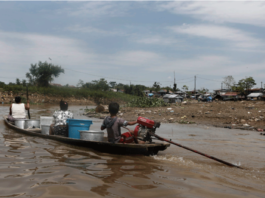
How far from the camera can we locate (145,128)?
489 centimetres

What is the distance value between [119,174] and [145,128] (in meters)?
1.37

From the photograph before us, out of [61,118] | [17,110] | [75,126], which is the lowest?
[75,126]

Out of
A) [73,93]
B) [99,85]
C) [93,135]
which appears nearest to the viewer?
→ [93,135]

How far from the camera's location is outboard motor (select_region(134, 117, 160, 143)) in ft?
15.6

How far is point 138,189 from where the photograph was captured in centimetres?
310

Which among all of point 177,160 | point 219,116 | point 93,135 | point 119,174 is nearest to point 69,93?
point 219,116

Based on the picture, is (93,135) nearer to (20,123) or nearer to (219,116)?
(20,123)

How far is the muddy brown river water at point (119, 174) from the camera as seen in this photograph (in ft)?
9.86

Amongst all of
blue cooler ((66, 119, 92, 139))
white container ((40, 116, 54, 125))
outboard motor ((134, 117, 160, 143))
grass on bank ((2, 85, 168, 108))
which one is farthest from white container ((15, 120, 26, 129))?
grass on bank ((2, 85, 168, 108))

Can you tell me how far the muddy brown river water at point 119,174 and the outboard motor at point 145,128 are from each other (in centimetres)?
42

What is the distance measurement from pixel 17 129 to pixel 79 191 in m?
5.86

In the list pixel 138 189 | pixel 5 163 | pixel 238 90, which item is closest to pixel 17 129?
pixel 5 163

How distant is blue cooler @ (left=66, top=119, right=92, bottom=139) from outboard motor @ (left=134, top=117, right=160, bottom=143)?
1.33m

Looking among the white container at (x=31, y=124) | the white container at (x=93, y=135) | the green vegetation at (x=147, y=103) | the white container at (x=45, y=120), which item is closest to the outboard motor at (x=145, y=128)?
the white container at (x=93, y=135)
